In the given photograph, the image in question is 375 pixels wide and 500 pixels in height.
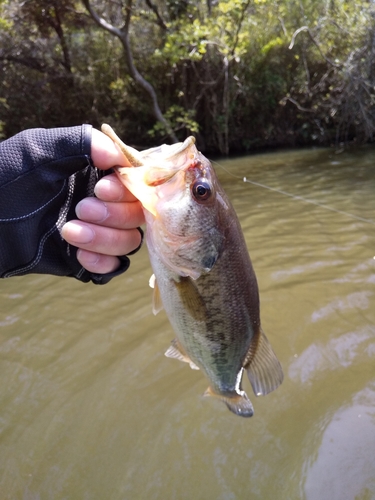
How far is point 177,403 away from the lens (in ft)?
9.77

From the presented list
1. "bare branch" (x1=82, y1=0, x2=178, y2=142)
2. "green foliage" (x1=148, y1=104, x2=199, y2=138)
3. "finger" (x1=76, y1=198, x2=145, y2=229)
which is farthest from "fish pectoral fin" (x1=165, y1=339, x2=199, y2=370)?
"green foliage" (x1=148, y1=104, x2=199, y2=138)

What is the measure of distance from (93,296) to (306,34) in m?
14.0

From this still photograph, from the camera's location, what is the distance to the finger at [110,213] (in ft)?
5.42

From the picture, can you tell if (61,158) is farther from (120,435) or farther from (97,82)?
(97,82)

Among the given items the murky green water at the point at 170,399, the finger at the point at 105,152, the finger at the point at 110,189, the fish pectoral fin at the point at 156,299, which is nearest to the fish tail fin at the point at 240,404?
the fish pectoral fin at the point at 156,299

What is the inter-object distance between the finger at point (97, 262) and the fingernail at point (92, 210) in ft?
0.71

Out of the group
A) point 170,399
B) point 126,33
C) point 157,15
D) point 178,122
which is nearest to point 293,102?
point 178,122

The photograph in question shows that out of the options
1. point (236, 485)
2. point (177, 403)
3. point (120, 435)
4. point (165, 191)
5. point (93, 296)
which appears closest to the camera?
point (165, 191)

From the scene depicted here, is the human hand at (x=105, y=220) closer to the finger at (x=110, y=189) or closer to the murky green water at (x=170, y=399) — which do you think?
the finger at (x=110, y=189)

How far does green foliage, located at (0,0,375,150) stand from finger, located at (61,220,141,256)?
1190cm

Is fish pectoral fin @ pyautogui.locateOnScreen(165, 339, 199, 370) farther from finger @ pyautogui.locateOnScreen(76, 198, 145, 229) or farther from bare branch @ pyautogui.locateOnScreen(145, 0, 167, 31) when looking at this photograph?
bare branch @ pyautogui.locateOnScreen(145, 0, 167, 31)

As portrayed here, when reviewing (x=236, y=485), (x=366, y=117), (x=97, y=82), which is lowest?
(x=236, y=485)

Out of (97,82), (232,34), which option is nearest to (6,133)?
(97,82)

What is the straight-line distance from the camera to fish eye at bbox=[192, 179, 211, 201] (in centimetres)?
156
